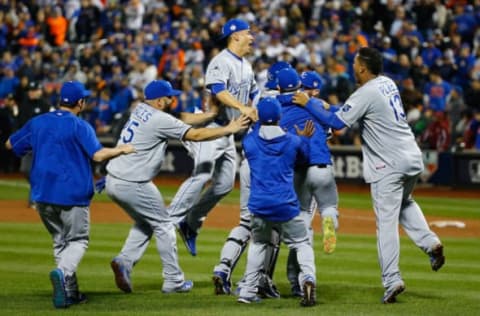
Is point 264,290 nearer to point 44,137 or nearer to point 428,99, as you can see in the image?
point 44,137

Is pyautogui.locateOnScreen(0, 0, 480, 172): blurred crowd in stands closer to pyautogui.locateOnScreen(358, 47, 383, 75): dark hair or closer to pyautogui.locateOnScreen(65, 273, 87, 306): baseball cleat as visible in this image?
pyautogui.locateOnScreen(358, 47, 383, 75): dark hair

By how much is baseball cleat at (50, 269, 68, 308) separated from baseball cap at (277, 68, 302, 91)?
2532 mm

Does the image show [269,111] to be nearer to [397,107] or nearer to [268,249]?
[397,107]

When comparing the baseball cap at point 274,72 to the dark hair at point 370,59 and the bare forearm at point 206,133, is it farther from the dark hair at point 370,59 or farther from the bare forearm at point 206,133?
the bare forearm at point 206,133

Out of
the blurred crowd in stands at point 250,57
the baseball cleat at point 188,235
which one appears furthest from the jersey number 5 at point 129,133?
the blurred crowd in stands at point 250,57

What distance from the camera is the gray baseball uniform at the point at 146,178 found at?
1049 cm

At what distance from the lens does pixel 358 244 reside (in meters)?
14.9

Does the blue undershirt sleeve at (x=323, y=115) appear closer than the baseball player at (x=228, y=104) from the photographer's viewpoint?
Yes

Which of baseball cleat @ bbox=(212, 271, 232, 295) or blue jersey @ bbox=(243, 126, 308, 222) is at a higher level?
blue jersey @ bbox=(243, 126, 308, 222)

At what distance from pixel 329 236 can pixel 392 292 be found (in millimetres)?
761

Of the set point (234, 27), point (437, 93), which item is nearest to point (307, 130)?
point (234, 27)

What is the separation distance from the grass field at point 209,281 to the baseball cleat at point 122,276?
0.11 metres

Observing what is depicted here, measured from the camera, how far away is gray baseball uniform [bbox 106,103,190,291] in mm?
10492

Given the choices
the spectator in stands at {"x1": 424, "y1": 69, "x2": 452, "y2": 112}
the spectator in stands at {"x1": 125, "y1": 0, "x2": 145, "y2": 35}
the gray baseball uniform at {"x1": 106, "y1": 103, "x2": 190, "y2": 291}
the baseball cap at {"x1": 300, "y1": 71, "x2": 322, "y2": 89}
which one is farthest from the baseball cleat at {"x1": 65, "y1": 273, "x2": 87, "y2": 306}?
the spectator in stands at {"x1": 125, "y1": 0, "x2": 145, "y2": 35}
